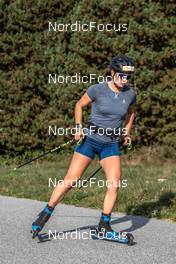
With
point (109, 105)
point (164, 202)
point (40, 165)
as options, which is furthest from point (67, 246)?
point (40, 165)

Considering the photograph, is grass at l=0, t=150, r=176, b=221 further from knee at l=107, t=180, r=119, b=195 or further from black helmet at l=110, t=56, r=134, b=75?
black helmet at l=110, t=56, r=134, b=75

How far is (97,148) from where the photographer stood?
284 inches

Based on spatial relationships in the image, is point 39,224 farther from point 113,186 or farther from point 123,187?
point 123,187

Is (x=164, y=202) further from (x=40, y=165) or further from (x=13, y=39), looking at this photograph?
(x=13, y=39)

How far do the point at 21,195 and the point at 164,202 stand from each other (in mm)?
2613

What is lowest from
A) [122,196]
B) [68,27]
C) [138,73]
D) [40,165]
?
[40,165]

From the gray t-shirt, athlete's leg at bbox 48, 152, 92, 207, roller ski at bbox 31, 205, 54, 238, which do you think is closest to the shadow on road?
Result: roller ski at bbox 31, 205, 54, 238

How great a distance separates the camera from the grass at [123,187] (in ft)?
30.5

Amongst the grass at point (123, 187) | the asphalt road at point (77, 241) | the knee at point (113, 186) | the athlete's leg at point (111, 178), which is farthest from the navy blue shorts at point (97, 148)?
the grass at point (123, 187)

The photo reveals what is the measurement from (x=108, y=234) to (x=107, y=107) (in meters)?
1.36

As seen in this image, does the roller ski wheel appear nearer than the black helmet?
Yes

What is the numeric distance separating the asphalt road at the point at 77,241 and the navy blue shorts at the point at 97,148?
3.08ft

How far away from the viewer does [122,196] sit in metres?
9.77

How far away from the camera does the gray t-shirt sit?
23.3ft
